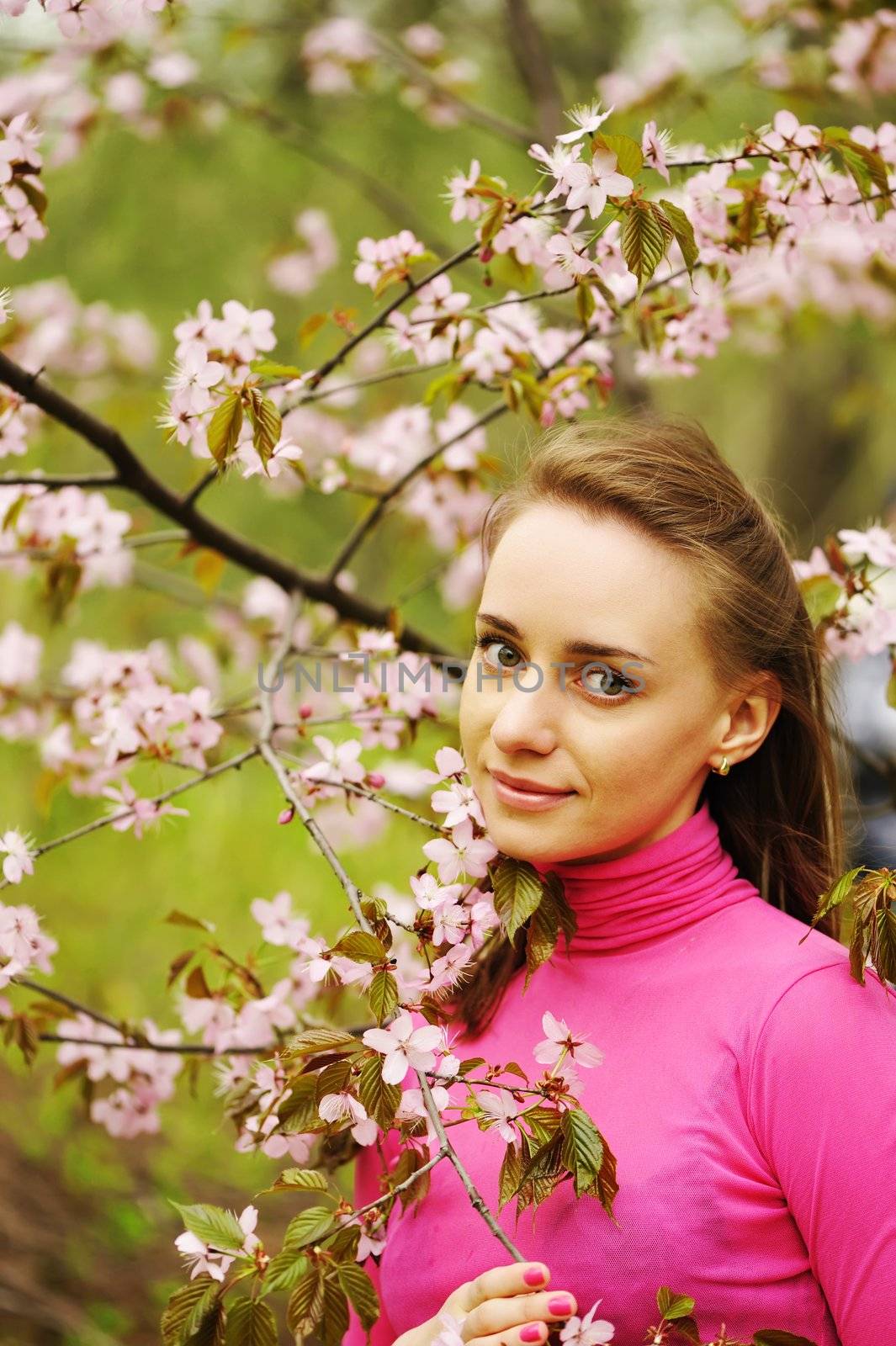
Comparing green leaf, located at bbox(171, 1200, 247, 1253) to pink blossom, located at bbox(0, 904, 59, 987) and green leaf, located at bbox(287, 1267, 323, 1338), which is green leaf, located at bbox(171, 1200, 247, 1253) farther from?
pink blossom, located at bbox(0, 904, 59, 987)

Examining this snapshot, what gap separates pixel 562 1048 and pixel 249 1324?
0.32 m

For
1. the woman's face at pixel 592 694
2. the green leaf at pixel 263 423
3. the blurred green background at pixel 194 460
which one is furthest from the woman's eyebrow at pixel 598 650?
the blurred green background at pixel 194 460

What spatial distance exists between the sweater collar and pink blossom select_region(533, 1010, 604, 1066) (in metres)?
0.17

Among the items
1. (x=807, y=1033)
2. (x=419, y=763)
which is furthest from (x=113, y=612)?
(x=807, y=1033)

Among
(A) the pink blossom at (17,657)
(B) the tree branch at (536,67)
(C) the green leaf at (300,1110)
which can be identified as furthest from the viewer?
(B) the tree branch at (536,67)

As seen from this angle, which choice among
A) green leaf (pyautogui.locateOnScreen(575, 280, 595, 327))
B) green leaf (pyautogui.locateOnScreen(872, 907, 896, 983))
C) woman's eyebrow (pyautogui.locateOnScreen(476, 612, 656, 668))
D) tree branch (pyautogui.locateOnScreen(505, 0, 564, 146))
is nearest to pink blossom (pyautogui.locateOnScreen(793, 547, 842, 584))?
green leaf (pyautogui.locateOnScreen(575, 280, 595, 327))

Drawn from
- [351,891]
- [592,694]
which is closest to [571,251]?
[592,694]

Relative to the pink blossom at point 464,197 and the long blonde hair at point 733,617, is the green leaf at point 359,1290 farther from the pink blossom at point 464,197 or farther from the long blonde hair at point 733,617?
the pink blossom at point 464,197

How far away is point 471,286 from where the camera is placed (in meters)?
4.61

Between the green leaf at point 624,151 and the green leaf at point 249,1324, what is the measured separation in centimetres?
100

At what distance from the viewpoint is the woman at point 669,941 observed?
980 millimetres

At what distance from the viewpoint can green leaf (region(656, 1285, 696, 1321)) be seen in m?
0.95

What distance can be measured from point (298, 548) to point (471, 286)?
1297 millimetres

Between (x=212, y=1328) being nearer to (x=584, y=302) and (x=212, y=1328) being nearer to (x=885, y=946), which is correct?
(x=885, y=946)
